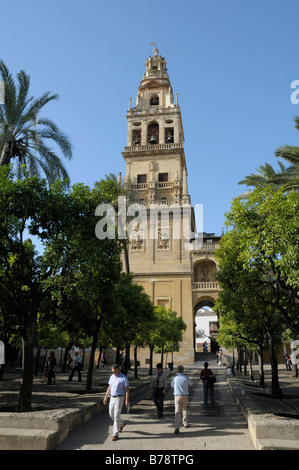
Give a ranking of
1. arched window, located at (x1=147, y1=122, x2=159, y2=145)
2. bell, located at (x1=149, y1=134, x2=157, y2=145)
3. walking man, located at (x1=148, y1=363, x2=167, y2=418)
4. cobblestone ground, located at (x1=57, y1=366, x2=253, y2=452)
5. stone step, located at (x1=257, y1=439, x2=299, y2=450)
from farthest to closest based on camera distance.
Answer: arched window, located at (x1=147, y1=122, x2=159, y2=145) < bell, located at (x1=149, y1=134, x2=157, y2=145) < walking man, located at (x1=148, y1=363, x2=167, y2=418) < cobblestone ground, located at (x1=57, y1=366, x2=253, y2=452) < stone step, located at (x1=257, y1=439, x2=299, y2=450)

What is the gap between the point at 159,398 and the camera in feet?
30.7

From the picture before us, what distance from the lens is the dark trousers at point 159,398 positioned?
9.28 metres

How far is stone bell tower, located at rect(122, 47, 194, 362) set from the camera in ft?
133

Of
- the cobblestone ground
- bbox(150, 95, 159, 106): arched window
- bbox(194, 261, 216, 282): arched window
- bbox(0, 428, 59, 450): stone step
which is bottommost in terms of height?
the cobblestone ground

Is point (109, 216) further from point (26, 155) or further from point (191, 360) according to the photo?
point (191, 360)

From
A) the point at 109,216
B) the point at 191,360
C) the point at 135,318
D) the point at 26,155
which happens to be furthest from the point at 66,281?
the point at 191,360

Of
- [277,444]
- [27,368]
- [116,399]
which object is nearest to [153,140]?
[27,368]

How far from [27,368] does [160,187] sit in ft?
120

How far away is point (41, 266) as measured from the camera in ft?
31.7

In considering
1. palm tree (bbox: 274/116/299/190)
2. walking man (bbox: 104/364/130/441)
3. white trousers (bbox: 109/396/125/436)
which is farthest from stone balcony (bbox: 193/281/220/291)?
white trousers (bbox: 109/396/125/436)

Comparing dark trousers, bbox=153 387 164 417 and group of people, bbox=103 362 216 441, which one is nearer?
group of people, bbox=103 362 216 441

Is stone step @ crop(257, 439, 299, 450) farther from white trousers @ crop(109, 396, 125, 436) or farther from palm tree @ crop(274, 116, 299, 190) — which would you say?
palm tree @ crop(274, 116, 299, 190)

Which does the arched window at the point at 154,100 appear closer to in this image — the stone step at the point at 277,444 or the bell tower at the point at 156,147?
the bell tower at the point at 156,147

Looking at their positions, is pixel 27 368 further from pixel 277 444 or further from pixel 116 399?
pixel 277 444
